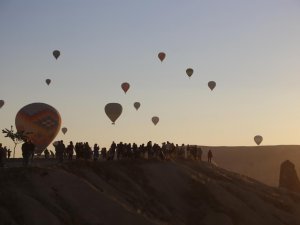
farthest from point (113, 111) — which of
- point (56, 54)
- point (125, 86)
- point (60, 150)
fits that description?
point (60, 150)

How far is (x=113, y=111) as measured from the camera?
222 ft

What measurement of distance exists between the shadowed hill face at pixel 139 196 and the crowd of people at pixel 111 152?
0.86 metres

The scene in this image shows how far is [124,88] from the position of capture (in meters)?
73.3

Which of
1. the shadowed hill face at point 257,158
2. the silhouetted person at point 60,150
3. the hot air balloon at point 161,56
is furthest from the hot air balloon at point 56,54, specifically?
the shadowed hill face at point 257,158

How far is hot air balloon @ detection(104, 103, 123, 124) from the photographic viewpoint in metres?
67.5

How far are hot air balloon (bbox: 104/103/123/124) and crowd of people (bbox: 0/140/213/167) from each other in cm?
1010

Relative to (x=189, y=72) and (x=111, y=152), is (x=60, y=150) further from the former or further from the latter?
(x=189, y=72)

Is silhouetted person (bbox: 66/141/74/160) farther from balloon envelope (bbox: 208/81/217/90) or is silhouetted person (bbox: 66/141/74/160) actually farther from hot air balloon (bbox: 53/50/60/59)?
balloon envelope (bbox: 208/81/217/90)

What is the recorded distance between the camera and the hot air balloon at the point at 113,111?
221ft

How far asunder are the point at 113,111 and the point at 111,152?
68.2ft

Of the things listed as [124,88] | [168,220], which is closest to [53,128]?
[124,88]

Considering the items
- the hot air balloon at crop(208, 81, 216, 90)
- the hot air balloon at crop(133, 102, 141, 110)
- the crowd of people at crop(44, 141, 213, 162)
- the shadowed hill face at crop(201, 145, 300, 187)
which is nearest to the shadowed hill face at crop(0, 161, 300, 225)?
the crowd of people at crop(44, 141, 213, 162)

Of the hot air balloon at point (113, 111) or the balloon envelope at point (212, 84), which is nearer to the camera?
the hot air balloon at point (113, 111)

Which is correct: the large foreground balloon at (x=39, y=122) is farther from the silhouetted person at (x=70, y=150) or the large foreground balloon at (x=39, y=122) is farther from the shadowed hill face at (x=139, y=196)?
the silhouetted person at (x=70, y=150)
